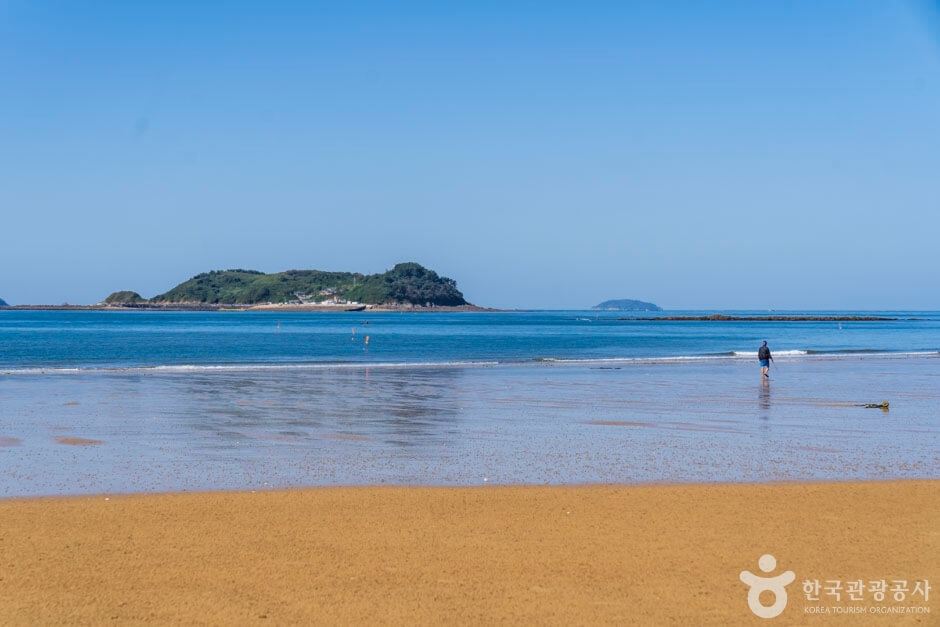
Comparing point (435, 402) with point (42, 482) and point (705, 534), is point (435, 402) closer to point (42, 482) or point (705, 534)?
point (42, 482)

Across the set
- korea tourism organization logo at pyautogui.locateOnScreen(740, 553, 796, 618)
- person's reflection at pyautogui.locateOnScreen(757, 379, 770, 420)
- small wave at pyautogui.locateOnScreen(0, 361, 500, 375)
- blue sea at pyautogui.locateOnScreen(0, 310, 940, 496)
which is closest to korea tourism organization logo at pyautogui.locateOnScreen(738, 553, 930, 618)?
korea tourism organization logo at pyautogui.locateOnScreen(740, 553, 796, 618)

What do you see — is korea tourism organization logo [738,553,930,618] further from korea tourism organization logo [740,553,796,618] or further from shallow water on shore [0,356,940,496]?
shallow water on shore [0,356,940,496]

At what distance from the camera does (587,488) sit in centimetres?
1223

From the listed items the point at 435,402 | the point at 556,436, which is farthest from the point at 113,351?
the point at 556,436

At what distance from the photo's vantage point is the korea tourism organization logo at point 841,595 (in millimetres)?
7512

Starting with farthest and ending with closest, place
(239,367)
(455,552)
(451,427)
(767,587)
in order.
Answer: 1. (239,367)
2. (451,427)
3. (455,552)
4. (767,587)

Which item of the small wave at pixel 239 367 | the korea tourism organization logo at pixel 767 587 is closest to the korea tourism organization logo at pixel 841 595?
the korea tourism organization logo at pixel 767 587

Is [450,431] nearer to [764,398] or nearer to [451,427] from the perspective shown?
[451,427]

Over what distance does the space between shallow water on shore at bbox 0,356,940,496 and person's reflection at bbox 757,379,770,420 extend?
58mm

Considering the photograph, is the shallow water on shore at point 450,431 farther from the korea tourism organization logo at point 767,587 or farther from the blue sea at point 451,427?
the korea tourism organization logo at point 767,587

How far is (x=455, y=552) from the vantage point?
357 inches

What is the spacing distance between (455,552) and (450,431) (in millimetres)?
9574

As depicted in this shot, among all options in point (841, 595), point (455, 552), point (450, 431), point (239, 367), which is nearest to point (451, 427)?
point (450, 431)

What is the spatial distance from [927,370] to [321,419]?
31124 mm
